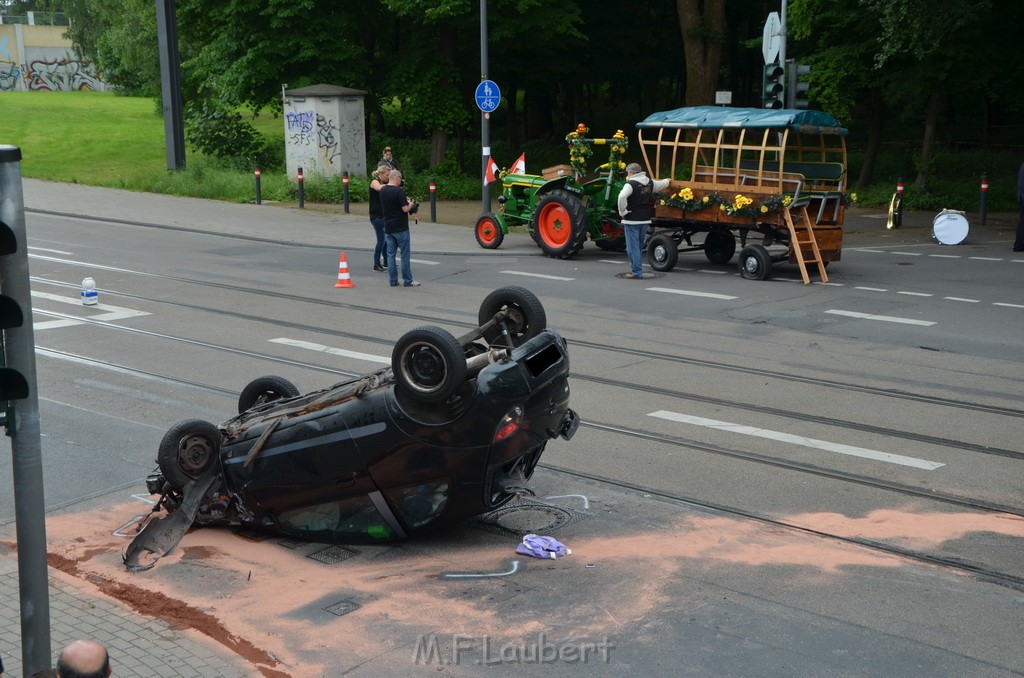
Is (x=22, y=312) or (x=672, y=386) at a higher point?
(x=22, y=312)

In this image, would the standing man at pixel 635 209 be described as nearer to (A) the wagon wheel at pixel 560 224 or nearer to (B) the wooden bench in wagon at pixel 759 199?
(B) the wooden bench in wagon at pixel 759 199

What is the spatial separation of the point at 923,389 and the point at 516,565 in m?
5.69

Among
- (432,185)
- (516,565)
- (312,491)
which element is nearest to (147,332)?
(312,491)

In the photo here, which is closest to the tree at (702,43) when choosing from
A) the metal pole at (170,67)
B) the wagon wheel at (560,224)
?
the wagon wheel at (560,224)

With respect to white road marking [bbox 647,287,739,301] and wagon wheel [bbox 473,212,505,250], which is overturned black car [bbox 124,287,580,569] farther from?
wagon wheel [bbox 473,212,505,250]

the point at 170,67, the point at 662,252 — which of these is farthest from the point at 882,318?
the point at 170,67

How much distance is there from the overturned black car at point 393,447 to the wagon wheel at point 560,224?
1173 cm

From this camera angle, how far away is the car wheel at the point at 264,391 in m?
8.29

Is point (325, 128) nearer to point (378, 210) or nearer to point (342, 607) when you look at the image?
point (378, 210)

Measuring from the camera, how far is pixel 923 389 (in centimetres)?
1076

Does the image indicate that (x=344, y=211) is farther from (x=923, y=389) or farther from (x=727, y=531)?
(x=727, y=531)

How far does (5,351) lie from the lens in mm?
4156

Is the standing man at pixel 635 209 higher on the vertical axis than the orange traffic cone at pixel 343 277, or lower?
higher

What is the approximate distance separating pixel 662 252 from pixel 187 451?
12.1m
